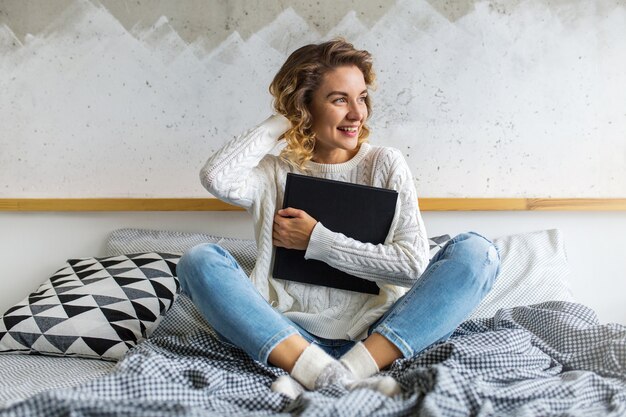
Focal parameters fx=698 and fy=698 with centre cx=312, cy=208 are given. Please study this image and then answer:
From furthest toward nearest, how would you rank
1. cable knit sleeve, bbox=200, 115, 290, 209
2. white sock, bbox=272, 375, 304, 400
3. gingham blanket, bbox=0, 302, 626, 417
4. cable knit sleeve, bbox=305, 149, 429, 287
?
cable knit sleeve, bbox=200, 115, 290, 209
cable knit sleeve, bbox=305, 149, 429, 287
white sock, bbox=272, 375, 304, 400
gingham blanket, bbox=0, 302, 626, 417

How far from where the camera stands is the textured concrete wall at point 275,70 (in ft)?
6.29

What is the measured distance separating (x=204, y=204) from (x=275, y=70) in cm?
42

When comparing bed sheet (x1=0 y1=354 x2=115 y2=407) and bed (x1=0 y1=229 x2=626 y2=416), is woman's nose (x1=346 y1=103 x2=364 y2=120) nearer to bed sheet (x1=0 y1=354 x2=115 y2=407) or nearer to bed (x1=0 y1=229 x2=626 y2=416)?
bed (x1=0 y1=229 x2=626 y2=416)

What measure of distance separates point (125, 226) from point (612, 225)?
4.53 feet

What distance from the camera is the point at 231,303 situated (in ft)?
4.10

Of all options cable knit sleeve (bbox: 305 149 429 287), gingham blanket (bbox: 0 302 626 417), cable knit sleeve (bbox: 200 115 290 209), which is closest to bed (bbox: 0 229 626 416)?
gingham blanket (bbox: 0 302 626 417)

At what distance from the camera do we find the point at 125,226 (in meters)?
1.98

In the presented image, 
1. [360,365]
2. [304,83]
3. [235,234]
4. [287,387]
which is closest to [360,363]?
[360,365]

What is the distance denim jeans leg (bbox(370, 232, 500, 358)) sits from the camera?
48.4 inches

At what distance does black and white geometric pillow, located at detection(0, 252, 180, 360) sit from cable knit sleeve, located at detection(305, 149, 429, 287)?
17.2 inches

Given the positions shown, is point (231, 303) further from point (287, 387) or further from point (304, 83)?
point (304, 83)

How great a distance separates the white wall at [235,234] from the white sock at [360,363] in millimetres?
822

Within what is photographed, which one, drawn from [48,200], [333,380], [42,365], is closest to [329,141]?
[333,380]

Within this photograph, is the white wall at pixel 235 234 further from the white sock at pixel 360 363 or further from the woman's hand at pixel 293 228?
the white sock at pixel 360 363
